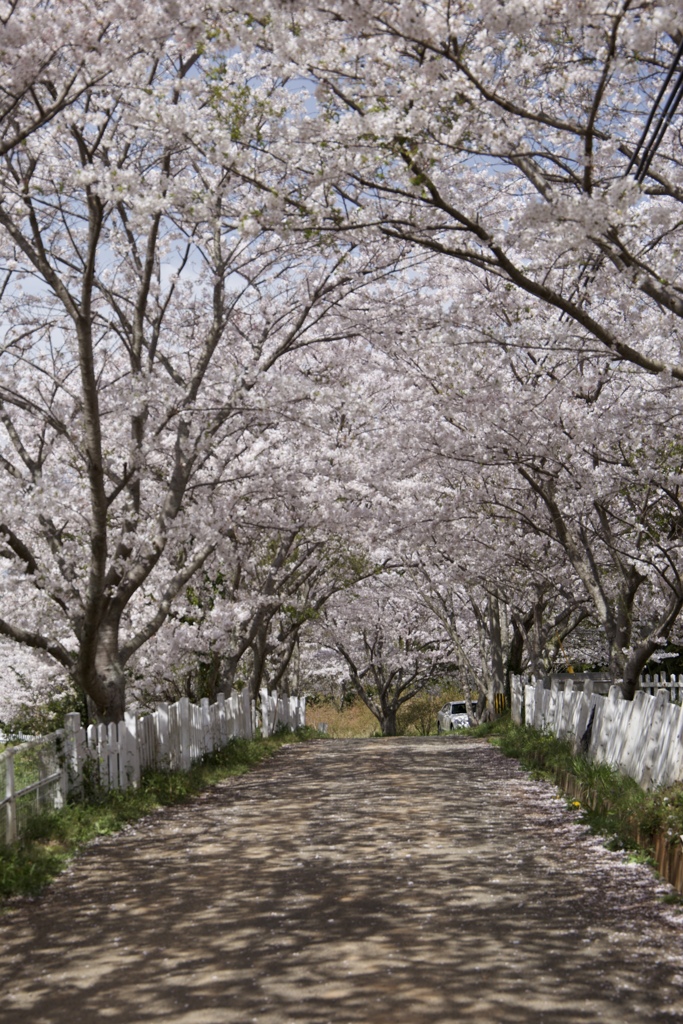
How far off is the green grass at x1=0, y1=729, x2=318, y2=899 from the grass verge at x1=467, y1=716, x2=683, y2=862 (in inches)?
183

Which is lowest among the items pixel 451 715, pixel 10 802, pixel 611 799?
pixel 451 715

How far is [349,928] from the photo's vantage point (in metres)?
6.71

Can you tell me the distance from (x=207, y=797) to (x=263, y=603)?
23.8ft

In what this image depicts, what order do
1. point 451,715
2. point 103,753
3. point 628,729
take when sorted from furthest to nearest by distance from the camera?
point 451,715
point 103,753
point 628,729

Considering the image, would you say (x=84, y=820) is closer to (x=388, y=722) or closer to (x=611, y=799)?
(x=611, y=799)

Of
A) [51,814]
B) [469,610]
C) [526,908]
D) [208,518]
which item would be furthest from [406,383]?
[469,610]

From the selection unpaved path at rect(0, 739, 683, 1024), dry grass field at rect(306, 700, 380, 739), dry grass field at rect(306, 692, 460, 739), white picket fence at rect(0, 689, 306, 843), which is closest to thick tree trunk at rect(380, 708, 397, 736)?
dry grass field at rect(306, 700, 380, 739)

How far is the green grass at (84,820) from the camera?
27.7 feet

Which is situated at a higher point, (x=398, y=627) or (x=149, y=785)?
(x=398, y=627)

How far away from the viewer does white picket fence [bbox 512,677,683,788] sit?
960cm

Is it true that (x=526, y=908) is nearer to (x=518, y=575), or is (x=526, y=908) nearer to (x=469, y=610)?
(x=518, y=575)

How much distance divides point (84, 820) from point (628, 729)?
568 centimetres

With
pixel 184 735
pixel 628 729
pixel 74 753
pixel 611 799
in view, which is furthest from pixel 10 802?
pixel 184 735

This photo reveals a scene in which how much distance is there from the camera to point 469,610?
112 feet
